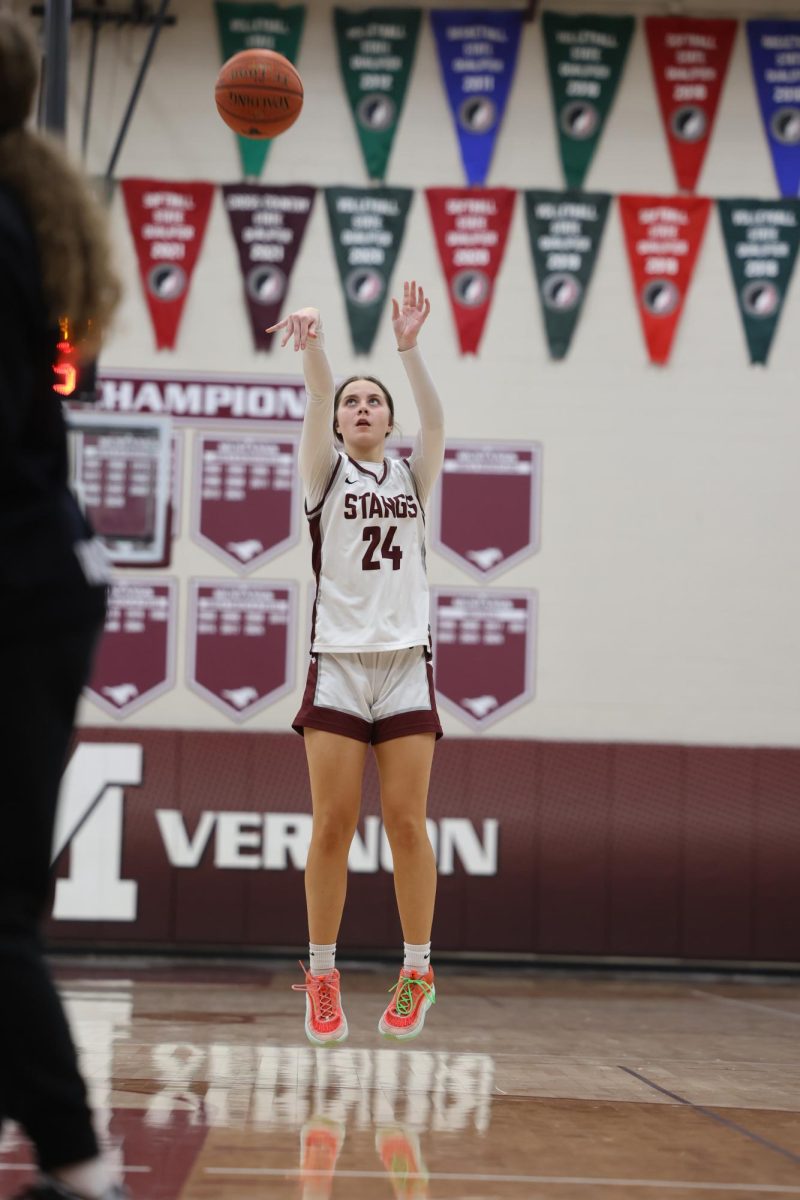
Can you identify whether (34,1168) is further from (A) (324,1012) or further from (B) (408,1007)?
(B) (408,1007)

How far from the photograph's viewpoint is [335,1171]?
2.62 meters

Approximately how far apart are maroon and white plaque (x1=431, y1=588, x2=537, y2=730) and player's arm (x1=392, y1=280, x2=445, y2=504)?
3.74m

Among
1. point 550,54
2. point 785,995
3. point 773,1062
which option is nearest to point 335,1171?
point 773,1062

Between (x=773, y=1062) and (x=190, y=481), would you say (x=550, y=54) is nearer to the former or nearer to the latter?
(x=190, y=481)

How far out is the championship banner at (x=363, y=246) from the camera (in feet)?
25.5

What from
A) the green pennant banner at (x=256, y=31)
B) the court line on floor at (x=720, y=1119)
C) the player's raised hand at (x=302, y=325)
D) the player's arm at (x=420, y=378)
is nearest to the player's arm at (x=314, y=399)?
the player's raised hand at (x=302, y=325)

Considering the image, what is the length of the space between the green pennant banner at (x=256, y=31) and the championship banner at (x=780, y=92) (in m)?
2.54

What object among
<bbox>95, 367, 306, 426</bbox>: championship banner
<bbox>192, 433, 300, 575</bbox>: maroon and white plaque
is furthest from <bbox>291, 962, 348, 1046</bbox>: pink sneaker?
<bbox>95, 367, 306, 426</bbox>: championship banner

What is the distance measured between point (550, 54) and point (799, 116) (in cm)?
143

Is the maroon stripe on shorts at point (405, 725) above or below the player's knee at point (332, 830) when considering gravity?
above

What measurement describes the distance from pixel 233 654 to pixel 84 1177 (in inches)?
229

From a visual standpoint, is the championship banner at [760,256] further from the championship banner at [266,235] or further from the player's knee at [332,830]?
the player's knee at [332,830]

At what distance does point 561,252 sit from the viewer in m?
7.80

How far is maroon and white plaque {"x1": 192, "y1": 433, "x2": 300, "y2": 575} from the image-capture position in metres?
7.66
